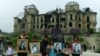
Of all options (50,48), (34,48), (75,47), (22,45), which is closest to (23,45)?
(22,45)

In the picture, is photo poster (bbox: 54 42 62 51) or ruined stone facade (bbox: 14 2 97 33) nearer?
photo poster (bbox: 54 42 62 51)

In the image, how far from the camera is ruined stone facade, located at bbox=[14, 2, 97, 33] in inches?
4311

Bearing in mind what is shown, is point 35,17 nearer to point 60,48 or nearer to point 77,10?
point 77,10

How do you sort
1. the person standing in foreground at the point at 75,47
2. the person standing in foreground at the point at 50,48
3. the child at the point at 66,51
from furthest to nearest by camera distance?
the person standing in foreground at the point at 75,47 → the person standing in foreground at the point at 50,48 → the child at the point at 66,51

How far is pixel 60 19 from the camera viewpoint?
113 m

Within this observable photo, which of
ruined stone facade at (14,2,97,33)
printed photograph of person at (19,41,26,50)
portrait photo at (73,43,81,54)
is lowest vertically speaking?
ruined stone facade at (14,2,97,33)

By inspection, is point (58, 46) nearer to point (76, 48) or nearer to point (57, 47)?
point (57, 47)

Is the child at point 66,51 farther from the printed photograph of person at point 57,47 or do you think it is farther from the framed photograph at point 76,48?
the framed photograph at point 76,48

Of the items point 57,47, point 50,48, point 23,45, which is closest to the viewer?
point 50,48

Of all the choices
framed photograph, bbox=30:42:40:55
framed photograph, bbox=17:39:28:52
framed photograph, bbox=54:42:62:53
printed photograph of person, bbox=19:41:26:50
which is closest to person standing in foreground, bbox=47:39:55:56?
framed photograph, bbox=54:42:62:53

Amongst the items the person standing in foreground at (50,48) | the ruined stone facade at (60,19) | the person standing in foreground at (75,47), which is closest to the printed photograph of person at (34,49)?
the person standing in foreground at (50,48)

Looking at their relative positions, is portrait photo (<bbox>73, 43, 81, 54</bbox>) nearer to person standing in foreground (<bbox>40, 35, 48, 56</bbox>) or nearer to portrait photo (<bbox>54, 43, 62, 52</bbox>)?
portrait photo (<bbox>54, 43, 62, 52</bbox>)

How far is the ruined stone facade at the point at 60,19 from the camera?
10950 cm

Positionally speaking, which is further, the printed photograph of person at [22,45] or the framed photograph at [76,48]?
the framed photograph at [76,48]
